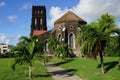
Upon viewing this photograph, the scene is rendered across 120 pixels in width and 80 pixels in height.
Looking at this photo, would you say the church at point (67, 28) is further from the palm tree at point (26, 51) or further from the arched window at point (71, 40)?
the palm tree at point (26, 51)

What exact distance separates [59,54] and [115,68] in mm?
24862

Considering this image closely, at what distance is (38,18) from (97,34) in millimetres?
83337

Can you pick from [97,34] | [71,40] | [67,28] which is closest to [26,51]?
[97,34]

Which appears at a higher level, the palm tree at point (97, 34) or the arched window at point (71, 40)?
the arched window at point (71, 40)

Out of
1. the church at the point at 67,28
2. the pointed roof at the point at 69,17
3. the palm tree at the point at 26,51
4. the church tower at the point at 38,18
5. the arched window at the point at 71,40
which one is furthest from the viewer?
the church tower at the point at 38,18

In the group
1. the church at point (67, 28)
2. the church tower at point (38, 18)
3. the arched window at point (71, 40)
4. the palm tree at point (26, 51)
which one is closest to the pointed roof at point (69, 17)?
the church at point (67, 28)

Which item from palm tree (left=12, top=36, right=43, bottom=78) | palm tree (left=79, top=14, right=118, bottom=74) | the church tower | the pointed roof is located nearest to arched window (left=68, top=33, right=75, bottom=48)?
the pointed roof

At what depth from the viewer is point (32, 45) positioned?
29.8m

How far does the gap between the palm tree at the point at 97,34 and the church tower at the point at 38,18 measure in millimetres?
81049

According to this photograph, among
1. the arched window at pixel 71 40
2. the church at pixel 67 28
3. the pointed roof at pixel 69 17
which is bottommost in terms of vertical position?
the arched window at pixel 71 40

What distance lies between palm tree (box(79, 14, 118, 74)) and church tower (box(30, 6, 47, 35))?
81.0 metres

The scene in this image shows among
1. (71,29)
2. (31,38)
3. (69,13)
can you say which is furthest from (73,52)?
(31,38)

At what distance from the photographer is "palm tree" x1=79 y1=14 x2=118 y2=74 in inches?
1121

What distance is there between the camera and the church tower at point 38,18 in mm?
109688
